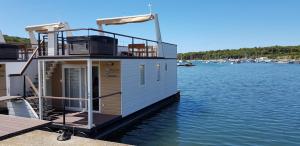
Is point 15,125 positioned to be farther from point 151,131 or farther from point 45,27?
point 45,27

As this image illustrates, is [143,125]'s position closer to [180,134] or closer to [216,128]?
[180,134]

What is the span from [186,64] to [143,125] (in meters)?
108

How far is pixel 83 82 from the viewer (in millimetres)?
12977

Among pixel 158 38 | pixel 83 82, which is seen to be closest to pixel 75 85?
pixel 83 82

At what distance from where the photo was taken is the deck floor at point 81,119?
10587mm

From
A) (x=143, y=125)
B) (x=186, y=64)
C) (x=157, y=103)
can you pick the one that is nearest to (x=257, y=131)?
(x=143, y=125)

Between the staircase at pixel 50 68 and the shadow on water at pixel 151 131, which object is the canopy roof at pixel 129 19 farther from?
the shadow on water at pixel 151 131

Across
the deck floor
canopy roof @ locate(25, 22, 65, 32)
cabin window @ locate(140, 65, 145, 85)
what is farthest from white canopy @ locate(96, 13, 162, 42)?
the deck floor

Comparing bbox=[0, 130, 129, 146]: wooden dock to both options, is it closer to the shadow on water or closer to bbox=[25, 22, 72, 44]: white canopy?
the shadow on water

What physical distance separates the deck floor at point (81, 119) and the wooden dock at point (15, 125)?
209cm

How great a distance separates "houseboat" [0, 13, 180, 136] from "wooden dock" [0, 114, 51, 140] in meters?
1.94

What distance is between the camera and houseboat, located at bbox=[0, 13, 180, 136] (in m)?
10.8

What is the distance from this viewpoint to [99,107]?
41.9 feet

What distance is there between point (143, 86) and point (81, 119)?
4272 millimetres
